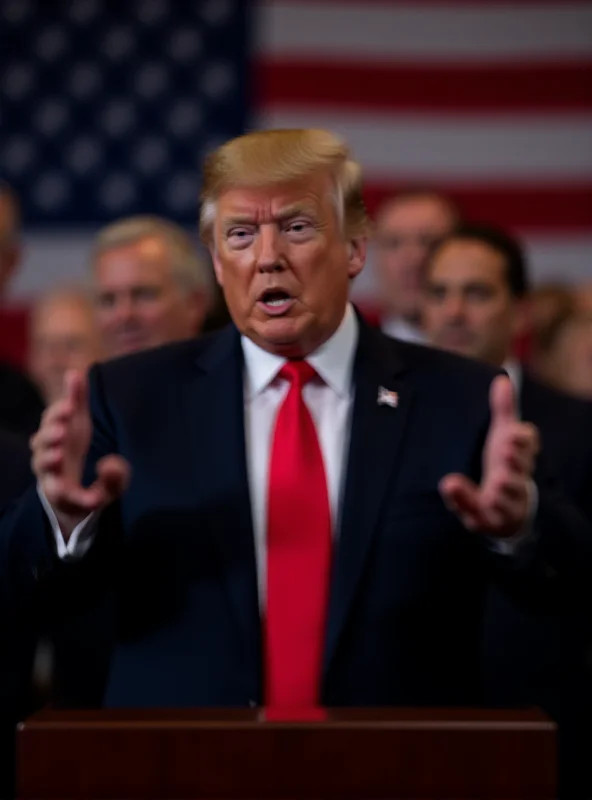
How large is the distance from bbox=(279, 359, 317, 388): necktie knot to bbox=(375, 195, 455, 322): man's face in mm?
1848

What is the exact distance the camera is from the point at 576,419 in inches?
132

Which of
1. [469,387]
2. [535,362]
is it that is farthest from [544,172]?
[469,387]

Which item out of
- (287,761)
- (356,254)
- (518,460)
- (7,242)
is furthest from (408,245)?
(287,761)

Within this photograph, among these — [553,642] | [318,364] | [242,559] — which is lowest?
[553,642]

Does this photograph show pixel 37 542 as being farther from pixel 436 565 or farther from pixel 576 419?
pixel 576 419

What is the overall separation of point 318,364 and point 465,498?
47 centimetres

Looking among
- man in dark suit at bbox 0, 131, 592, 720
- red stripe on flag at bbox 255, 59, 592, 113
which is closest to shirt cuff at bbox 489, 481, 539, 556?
man in dark suit at bbox 0, 131, 592, 720

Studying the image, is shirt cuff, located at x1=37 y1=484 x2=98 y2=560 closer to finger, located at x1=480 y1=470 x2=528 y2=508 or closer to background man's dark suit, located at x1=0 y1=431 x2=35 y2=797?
finger, located at x1=480 y1=470 x2=528 y2=508

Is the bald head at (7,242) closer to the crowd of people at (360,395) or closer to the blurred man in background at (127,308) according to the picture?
the crowd of people at (360,395)

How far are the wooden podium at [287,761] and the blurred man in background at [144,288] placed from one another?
2195mm

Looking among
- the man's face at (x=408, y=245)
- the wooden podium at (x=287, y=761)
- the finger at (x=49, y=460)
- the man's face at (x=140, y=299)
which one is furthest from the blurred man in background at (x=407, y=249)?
the wooden podium at (x=287, y=761)

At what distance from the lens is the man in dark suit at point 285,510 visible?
210cm

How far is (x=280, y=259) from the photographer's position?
219 cm

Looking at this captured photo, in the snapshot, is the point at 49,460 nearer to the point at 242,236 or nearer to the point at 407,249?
the point at 242,236
